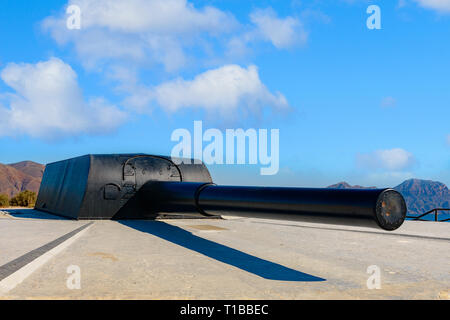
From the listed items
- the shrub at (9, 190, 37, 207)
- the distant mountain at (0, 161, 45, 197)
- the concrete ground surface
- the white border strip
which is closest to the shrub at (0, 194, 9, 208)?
the shrub at (9, 190, 37, 207)

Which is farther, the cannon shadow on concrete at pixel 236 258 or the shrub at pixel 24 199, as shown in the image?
the shrub at pixel 24 199

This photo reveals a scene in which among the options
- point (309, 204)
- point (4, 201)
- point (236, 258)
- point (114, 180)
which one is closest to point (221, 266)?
point (236, 258)

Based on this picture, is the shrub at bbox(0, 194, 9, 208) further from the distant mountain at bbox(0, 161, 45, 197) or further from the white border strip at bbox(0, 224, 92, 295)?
the distant mountain at bbox(0, 161, 45, 197)

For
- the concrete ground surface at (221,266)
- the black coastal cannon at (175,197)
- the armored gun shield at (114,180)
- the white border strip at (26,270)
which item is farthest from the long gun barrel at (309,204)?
the armored gun shield at (114,180)

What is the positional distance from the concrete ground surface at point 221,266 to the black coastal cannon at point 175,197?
73 centimetres

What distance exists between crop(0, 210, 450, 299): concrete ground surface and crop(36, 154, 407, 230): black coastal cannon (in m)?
0.73

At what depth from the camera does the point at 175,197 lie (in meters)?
11.4

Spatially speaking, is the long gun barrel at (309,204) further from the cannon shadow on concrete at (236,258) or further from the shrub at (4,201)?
the shrub at (4,201)

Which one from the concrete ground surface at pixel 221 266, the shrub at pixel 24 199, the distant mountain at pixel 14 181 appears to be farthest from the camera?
the distant mountain at pixel 14 181

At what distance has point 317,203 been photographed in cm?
586

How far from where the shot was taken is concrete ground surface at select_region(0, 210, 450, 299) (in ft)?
13.8

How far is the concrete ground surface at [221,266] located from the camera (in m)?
4.22
